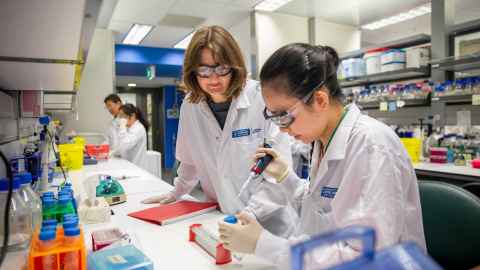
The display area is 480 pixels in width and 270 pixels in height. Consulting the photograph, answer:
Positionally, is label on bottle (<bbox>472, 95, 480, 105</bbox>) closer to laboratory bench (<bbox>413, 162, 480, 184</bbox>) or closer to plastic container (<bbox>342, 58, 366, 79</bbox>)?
laboratory bench (<bbox>413, 162, 480, 184</bbox>)

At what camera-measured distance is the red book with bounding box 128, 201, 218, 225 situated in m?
1.36

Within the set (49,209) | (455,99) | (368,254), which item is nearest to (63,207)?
(49,209)

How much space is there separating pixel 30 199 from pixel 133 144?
11.4ft

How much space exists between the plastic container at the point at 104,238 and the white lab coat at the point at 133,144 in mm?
3519

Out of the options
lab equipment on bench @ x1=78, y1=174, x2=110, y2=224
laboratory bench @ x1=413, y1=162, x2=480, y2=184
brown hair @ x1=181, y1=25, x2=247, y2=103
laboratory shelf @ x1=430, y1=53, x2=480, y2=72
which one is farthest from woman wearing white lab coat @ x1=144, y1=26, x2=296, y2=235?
laboratory shelf @ x1=430, y1=53, x2=480, y2=72

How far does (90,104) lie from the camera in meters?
5.64

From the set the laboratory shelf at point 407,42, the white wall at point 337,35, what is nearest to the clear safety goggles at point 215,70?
the laboratory shelf at point 407,42

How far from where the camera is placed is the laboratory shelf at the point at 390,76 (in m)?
3.73

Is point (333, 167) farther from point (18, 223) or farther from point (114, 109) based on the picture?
point (114, 109)

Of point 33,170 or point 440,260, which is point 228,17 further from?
point 440,260

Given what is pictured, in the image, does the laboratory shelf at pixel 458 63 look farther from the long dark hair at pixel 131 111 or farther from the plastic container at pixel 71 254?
the long dark hair at pixel 131 111

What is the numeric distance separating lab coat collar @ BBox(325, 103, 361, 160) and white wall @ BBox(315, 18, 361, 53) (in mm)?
4723

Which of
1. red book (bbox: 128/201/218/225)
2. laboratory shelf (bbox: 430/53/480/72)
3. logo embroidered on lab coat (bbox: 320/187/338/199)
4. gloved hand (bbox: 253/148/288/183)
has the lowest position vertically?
red book (bbox: 128/201/218/225)

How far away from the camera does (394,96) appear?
12.8 feet
